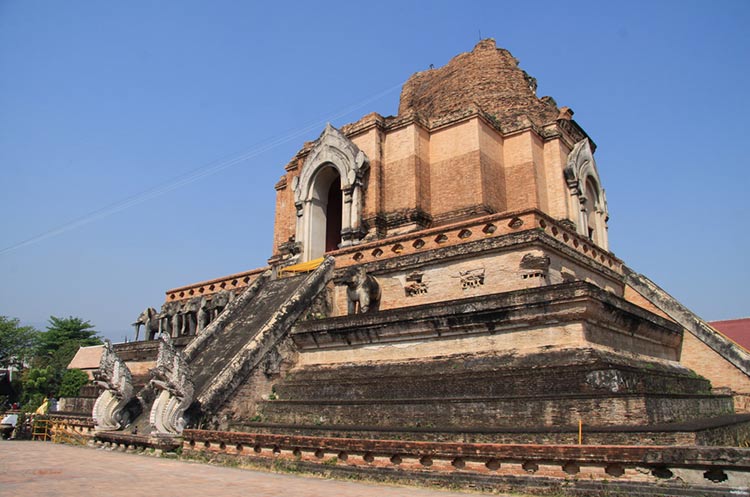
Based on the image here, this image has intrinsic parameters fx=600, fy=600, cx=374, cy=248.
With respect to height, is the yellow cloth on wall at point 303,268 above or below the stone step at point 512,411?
above

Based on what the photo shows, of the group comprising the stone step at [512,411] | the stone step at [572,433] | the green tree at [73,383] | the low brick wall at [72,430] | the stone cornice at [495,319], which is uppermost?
the stone cornice at [495,319]

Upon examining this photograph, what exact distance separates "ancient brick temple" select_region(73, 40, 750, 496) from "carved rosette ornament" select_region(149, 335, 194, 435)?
0.03 metres

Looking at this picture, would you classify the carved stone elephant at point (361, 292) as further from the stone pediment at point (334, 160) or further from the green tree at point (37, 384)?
the green tree at point (37, 384)

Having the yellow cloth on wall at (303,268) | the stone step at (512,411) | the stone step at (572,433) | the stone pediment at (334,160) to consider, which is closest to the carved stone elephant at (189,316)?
the yellow cloth on wall at (303,268)

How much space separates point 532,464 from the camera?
6.92 meters

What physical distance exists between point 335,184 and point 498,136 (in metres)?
6.12

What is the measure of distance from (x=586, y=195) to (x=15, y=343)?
169 ft

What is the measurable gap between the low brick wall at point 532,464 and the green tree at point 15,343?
171 feet

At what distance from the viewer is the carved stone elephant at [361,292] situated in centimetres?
1398

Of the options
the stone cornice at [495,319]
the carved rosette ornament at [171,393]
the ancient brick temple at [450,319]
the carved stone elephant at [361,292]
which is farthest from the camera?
the carved stone elephant at [361,292]

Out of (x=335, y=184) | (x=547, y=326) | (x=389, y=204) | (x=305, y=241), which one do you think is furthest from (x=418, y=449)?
(x=335, y=184)

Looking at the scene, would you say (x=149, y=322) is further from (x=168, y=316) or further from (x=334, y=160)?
(x=334, y=160)

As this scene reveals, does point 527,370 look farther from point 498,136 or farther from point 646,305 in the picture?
point 498,136

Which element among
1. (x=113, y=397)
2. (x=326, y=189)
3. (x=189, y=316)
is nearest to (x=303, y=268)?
(x=326, y=189)
